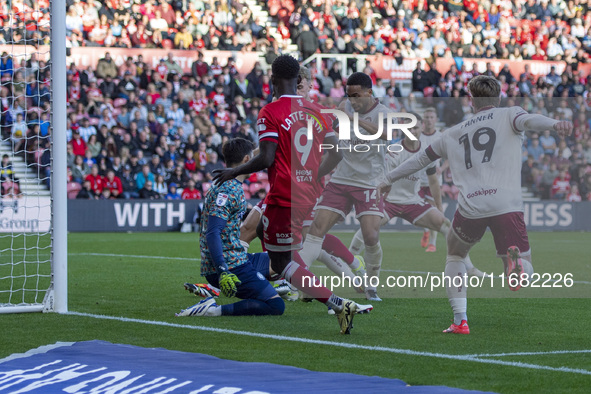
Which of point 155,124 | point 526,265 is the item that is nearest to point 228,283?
point 526,265

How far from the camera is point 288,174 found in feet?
22.8

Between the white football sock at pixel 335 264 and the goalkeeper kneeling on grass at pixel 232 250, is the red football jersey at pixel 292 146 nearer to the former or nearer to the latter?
the goalkeeper kneeling on grass at pixel 232 250

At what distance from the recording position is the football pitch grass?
5.40 meters

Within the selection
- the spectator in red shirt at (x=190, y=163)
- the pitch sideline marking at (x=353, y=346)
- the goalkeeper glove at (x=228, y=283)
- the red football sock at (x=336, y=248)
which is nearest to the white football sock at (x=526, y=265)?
the pitch sideline marking at (x=353, y=346)

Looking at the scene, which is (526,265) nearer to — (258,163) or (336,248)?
(258,163)

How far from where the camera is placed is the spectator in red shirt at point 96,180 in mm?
21891

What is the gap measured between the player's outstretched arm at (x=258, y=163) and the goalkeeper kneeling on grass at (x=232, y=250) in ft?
2.56

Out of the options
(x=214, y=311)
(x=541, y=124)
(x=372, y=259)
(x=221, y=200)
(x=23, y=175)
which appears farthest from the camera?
(x=23, y=175)

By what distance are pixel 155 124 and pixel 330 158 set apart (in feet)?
54.3

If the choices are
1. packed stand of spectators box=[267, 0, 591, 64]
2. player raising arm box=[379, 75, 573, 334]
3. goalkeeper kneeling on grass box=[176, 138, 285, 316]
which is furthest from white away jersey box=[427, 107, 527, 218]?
packed stand of spectators box=[267, 0, 591, 64]

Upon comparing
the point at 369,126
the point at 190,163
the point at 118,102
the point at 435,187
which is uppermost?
the point at 118,102

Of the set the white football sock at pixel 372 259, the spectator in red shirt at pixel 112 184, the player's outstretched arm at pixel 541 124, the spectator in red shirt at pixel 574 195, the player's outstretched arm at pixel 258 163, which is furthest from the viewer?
the spectator in red shirt at pixel 112 184

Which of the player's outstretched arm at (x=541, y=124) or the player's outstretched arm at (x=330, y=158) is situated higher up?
the player's outstretched arm at (x=541, y=124)

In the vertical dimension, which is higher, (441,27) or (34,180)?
(441,27)
